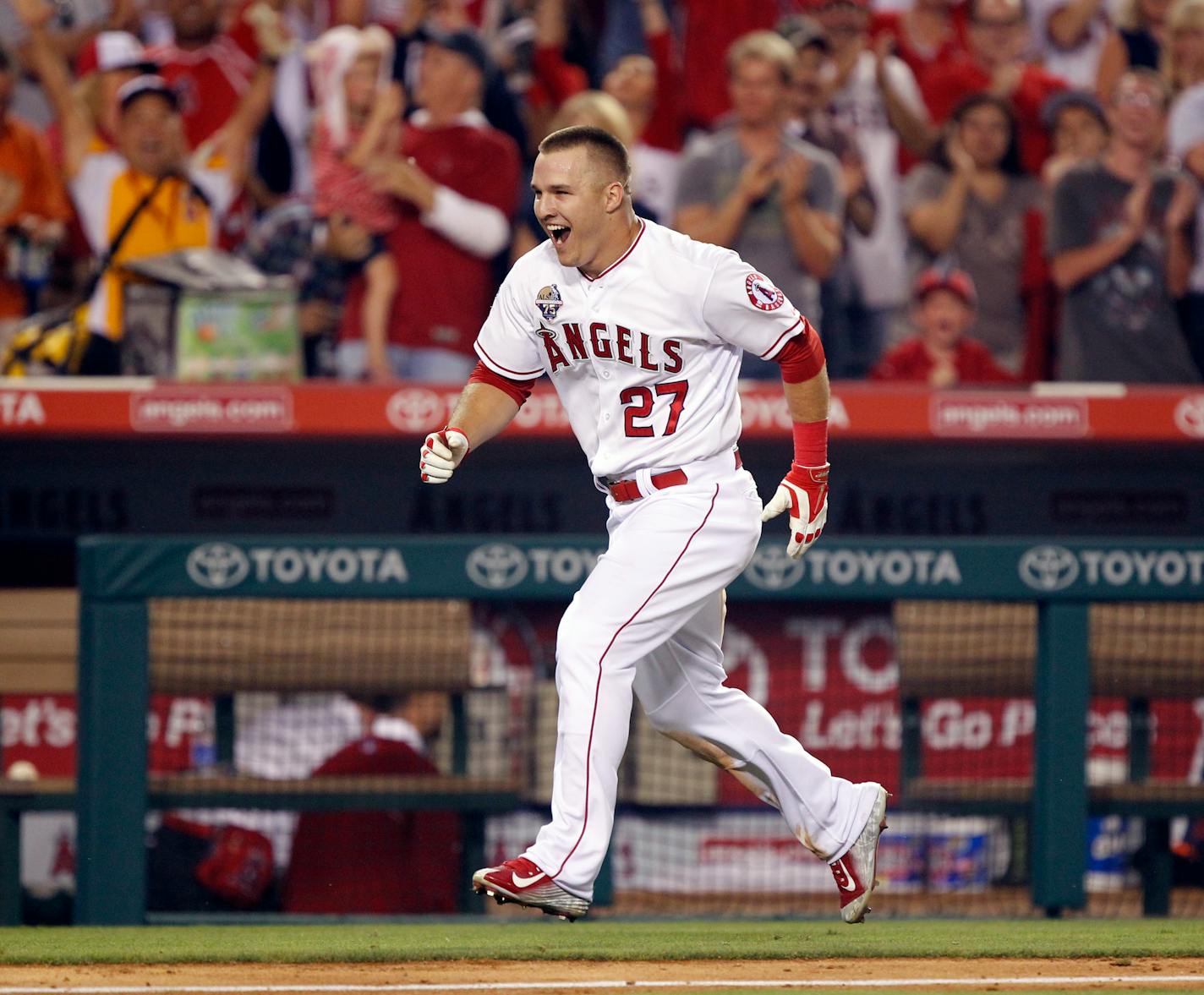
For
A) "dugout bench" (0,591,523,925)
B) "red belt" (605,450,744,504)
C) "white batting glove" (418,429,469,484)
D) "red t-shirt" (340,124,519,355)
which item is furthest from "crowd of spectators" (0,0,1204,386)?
"white batting glove" (418,429,469,484)

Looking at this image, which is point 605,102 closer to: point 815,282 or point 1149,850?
point 815,282

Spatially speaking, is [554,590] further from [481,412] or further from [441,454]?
[441,454]

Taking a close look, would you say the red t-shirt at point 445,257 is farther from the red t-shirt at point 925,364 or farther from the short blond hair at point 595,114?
the red t-shirt at point 925,364

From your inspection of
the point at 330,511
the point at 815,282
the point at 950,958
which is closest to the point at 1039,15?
the point at 815,282

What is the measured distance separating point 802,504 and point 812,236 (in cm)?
317

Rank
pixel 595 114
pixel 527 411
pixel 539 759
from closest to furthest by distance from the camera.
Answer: pixel 539 759
pixel 527 411
pixel 595 114

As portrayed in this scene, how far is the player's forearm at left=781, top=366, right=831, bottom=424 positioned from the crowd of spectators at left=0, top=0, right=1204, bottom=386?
2.96 metres

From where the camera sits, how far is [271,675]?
5.81 meters

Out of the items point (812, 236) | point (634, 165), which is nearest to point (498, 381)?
point (634, 165)

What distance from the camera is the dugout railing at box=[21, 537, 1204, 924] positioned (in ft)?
17.2

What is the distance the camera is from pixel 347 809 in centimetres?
548

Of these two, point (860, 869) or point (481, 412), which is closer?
point (481, 412)

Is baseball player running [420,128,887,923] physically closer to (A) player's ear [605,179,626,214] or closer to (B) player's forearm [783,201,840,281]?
(A) player's ear [605,179,626,214]

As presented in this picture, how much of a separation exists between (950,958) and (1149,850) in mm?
1768
